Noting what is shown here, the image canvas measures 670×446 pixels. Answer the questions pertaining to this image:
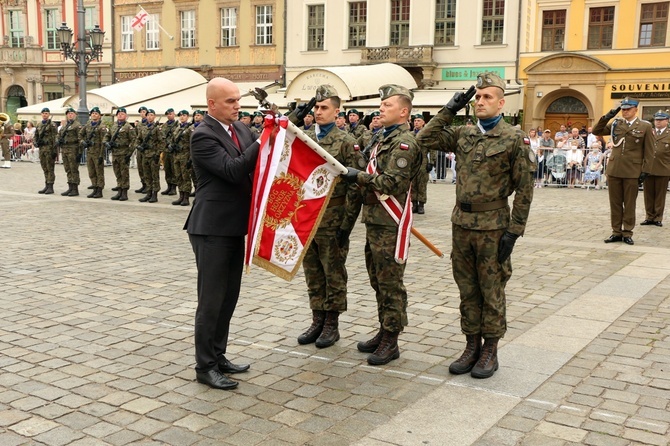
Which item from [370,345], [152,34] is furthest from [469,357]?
[152,34]

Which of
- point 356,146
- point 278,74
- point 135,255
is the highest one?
point 278,74

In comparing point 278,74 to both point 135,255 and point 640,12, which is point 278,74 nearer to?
point 640,12

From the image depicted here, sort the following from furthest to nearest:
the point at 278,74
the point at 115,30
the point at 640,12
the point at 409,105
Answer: the point at 115,30, the point at 278,74, the point at 640,12, the point at 409,105

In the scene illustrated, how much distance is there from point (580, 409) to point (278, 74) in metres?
32.0

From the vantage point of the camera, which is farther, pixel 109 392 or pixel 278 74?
pixel 278 74

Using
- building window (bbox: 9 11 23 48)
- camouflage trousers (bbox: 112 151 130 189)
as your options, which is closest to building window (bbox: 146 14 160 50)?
building window (bbox: 9 11 23 48)

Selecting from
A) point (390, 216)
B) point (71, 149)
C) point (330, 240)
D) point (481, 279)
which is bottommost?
point (481, 279)

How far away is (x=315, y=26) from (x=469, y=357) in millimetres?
30384

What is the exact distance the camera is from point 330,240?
5.67 m

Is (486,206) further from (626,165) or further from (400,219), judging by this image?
(626,165)

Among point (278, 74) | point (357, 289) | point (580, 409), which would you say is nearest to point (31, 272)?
point (357, 289)

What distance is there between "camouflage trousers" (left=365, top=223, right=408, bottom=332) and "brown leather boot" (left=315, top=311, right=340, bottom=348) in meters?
0.53

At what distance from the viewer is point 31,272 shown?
333 inches

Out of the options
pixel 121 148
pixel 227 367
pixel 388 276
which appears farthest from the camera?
pixel 121 148
